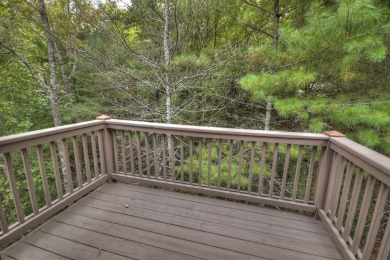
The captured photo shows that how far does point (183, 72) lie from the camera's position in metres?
4.30

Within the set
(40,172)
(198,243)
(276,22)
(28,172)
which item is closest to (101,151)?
(40,172)

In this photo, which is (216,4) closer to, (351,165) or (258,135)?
(258,135)

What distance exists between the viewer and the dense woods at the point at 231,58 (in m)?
2.46

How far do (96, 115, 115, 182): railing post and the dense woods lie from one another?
5.07 ft

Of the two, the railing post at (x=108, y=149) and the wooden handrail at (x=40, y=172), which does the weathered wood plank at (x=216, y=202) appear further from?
the wooden handrail at (x=40, y=172)

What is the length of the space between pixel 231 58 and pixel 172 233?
10.2ft

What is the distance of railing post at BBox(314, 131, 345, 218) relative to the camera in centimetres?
205

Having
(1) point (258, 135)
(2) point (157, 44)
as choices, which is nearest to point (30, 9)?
(2) point (157, 44)

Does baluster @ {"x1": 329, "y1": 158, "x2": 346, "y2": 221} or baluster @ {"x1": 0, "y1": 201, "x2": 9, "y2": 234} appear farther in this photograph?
baluster @ {"x1": 329, "y1": 158, "x2": 346, "y2": 221}

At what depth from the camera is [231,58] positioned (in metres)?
3.90

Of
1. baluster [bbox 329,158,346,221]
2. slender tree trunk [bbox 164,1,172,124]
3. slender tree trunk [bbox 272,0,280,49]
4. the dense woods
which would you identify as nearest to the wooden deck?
baluster [bbox 329,158,346,221]

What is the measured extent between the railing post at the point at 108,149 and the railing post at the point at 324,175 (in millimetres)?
2516

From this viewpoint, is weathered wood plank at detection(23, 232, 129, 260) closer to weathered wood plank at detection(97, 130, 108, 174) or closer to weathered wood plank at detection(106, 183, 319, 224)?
weathered wood plank at detection(106, 183, 319, 224)

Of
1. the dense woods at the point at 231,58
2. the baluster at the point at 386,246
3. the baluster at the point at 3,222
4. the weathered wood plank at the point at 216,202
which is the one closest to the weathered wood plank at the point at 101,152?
the weathered wood plank at the point at 216,202
